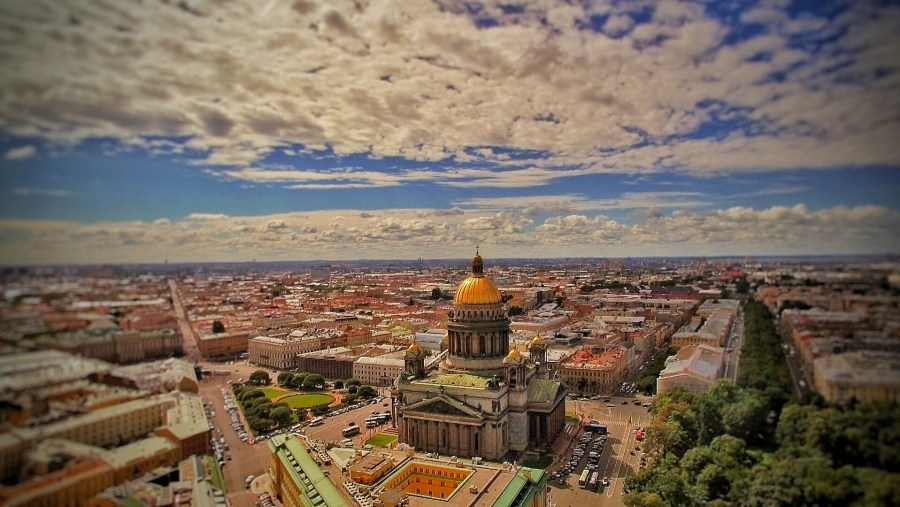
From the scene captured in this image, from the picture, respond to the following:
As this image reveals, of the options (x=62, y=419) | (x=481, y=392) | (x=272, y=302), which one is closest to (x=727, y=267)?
(x=481, y=392)

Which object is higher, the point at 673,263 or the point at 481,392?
the point at 673,263

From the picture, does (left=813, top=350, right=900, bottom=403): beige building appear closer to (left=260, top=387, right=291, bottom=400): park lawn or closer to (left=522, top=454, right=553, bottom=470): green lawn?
(left=522, top=454, right=553, bottom=470): green lawn

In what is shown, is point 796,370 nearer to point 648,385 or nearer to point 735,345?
point 735,345

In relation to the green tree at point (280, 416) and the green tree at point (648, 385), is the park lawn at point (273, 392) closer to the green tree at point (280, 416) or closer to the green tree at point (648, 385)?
the green tree at point (280, 416)

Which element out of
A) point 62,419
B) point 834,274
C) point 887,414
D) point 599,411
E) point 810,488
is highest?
point 834,274

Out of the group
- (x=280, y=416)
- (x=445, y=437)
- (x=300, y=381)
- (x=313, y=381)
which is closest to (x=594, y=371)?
(x=445, y=437)

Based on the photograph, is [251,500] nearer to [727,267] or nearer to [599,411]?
[599,411]

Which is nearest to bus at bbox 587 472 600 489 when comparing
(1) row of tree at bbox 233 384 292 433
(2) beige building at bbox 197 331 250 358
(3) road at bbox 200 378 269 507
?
(3) road at bbox 200 378 269 507
